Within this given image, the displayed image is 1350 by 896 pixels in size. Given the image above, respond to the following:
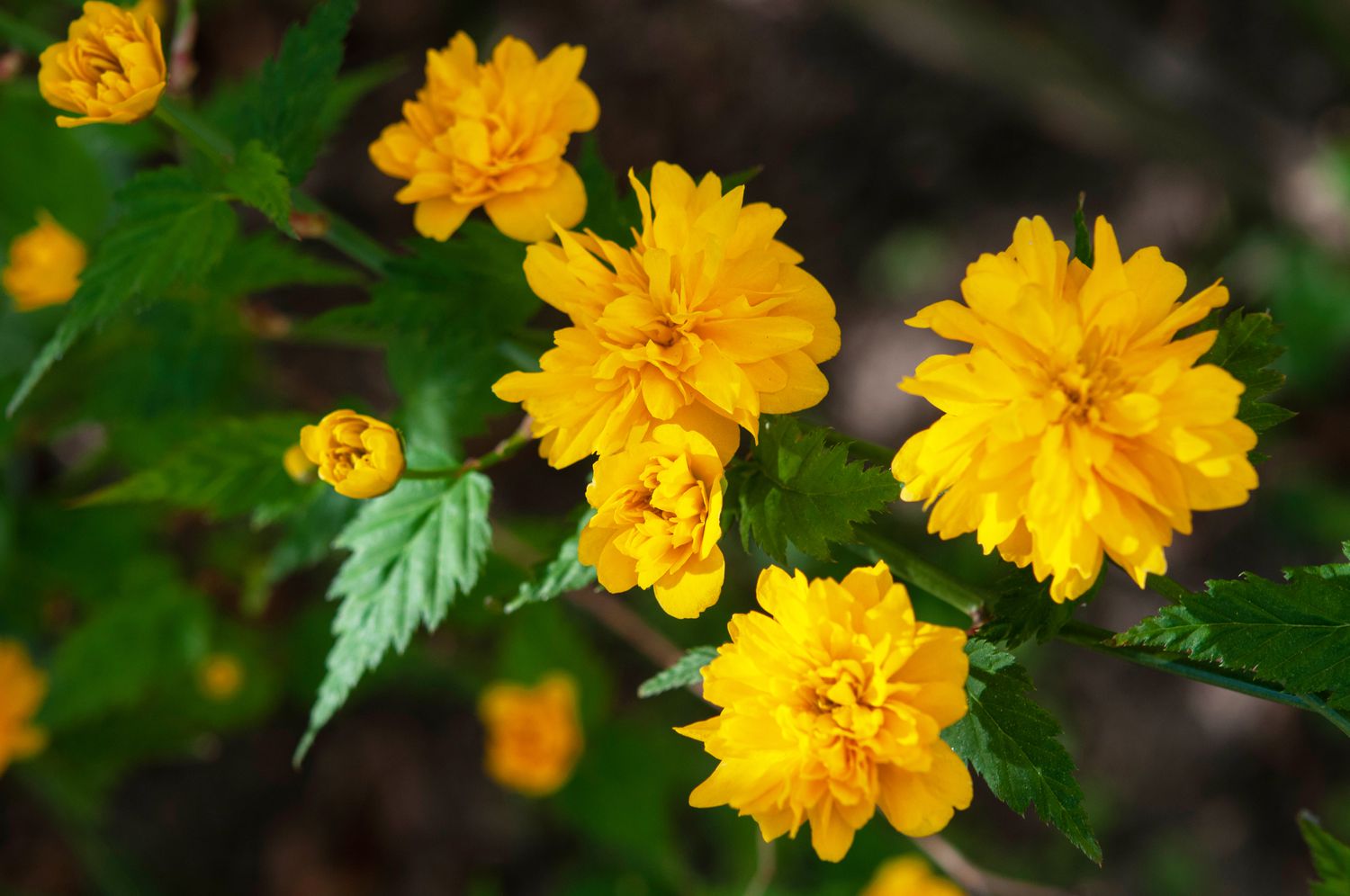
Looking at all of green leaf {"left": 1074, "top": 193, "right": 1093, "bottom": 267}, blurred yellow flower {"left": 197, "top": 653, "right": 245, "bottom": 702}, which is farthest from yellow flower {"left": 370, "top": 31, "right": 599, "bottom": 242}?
blurred yellow flower {"left": 197, "top": 653, "right": 245, "bottom": 702}

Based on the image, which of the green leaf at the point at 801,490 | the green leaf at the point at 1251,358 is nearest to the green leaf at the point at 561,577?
the green leaf at the point at 801,490

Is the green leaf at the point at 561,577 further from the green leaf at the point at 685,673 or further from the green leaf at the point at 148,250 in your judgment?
the green leaf at the point at 148,250

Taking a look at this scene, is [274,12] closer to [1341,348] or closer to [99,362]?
[99,362]

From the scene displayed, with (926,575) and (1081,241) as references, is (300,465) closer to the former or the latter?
(926,575)

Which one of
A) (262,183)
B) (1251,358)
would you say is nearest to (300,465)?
(262,183)

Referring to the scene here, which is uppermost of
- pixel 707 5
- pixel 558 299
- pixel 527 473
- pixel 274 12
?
pixel 558 299

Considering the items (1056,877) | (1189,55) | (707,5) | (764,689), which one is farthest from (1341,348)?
(764,689)
